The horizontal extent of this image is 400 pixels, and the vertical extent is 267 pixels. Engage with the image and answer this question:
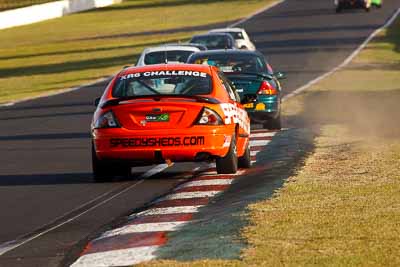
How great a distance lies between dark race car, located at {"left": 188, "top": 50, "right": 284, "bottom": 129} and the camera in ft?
73.7

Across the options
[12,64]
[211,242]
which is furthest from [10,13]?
[211,242]

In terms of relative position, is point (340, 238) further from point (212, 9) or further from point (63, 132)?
point (212, 9)

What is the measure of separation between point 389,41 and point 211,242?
5053cm

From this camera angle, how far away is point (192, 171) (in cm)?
1709

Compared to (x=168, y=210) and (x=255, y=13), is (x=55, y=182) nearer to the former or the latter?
(x=168, y=210)

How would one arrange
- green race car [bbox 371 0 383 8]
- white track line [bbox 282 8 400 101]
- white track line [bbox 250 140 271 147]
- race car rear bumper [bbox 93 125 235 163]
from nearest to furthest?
race car rear bumper [bbox 93 125 235 163] < white track line [bbox 250 140 271 147] < white track line [bbox 282 8 400 101] < green race car [bbox 371 0 383 8]

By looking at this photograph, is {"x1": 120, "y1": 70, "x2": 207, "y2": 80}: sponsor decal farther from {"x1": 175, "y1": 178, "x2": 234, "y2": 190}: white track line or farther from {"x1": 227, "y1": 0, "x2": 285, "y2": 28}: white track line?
{"x1": 227, "y1": 0, "x2": 285, "y2": 28}: white track line

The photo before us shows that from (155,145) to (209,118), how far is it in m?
0.69

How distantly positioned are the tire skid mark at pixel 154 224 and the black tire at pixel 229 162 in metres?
0.07

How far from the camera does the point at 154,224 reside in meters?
11.6

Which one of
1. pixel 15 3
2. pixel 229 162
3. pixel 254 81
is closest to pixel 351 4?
pixel 15 3

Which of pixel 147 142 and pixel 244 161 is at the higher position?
pixel 147 142

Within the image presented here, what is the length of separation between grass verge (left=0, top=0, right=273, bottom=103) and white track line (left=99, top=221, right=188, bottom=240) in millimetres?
23457

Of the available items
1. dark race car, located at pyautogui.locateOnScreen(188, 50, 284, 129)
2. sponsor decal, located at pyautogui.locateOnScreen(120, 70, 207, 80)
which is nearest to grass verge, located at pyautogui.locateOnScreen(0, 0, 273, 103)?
dark race car, located at pyautogui.locateOnScreen(188, 50, 284, 129)
